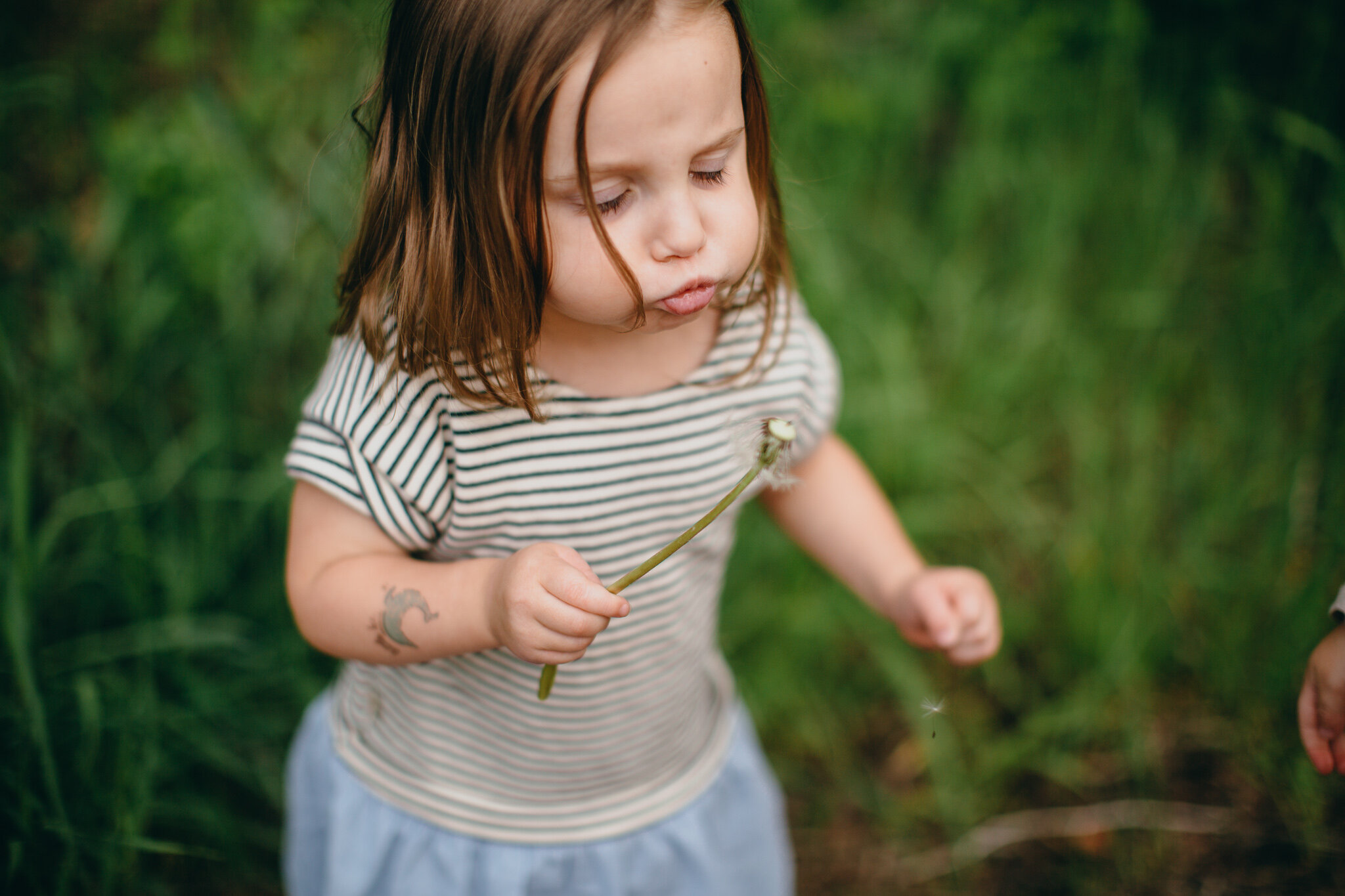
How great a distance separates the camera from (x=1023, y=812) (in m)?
1.48

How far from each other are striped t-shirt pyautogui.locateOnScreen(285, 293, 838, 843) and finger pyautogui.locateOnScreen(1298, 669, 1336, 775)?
53cm

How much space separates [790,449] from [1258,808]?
1142 mm

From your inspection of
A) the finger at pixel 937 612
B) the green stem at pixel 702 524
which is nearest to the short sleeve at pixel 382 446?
the green stem at pixel 702 524

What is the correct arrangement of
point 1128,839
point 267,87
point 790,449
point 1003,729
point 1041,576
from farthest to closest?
1. point 267,87
2. point 1041,576
3. point 1003,729
4. point 1128,839
5. point 790,449

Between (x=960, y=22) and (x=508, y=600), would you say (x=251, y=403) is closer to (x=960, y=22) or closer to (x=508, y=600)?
(x=508, y=600)

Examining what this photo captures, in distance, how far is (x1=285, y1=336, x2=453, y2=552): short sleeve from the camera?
75cm

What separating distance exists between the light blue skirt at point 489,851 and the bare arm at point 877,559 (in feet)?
1.00

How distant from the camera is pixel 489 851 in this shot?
947mm

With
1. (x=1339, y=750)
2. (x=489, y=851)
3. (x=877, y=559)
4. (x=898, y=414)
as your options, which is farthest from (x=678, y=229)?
(x=898, y=414)

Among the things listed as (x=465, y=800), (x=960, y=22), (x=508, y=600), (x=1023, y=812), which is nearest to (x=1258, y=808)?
(x=1023, y=812)

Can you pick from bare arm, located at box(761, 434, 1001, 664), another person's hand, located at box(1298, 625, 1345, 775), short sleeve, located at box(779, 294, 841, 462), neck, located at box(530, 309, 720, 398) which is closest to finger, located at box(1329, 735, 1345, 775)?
another person's hand, located at box(1298, 625, 1345, 775)

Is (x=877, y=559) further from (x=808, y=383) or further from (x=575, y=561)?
(x=575, y=561)

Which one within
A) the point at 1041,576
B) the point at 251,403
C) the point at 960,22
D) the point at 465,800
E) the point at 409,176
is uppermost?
the point at 960,22

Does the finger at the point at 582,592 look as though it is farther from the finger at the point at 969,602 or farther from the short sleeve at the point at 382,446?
the finger at the point at 969,602
